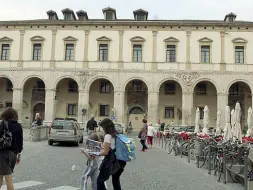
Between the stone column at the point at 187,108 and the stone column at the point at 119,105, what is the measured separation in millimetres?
6703

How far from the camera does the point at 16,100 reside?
3491 centimetres

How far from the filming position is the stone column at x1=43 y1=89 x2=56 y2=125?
112 ft

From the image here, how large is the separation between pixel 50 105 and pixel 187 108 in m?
15.4

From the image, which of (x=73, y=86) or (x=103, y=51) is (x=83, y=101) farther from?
(x=103, y=51)

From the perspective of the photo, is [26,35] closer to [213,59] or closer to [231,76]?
[213,59]

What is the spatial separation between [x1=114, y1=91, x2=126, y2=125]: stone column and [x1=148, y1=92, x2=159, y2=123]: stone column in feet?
9.57

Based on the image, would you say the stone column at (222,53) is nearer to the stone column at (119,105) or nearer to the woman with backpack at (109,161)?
the stone column at (119,105)

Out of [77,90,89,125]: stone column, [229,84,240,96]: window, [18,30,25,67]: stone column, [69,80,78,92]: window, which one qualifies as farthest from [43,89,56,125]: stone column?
[229,84,240,96]: window

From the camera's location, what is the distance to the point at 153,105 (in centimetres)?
3366

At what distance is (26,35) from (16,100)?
25.6ft

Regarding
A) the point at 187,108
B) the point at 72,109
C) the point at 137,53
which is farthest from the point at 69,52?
the point at 187,108

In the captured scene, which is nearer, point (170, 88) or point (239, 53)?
point (239, 53)

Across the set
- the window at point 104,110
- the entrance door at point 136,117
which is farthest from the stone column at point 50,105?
the entrance door at point 136,117

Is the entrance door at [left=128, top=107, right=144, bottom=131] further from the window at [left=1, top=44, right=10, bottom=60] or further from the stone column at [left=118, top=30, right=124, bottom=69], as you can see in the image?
the window at [left=1, top=44, right=10, bottom=60]
